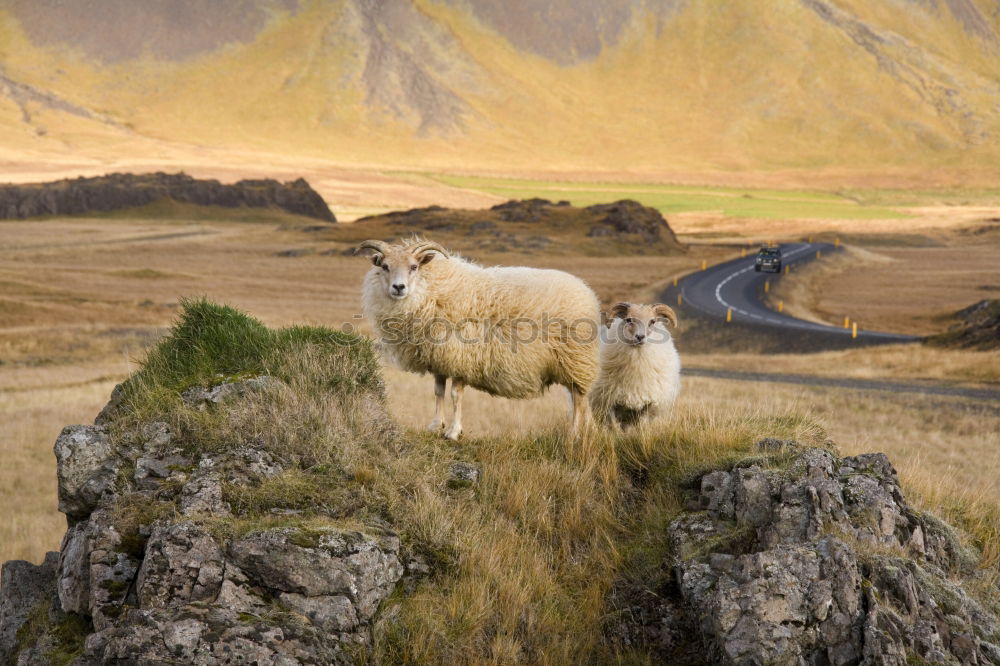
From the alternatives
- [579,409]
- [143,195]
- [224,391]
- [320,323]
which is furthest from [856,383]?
[143,195]

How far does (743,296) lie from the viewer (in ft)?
215

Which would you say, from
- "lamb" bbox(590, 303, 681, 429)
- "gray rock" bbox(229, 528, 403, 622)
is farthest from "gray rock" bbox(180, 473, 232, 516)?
"lamb" bbox(590, 303, 681, 429)

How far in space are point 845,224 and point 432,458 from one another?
144m

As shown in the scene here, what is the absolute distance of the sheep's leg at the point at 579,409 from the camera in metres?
10.6

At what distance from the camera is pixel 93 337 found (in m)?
40.0

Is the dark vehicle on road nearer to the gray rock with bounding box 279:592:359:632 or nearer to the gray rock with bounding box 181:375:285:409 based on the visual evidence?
the gray rock with bounding box 181:375:285:409

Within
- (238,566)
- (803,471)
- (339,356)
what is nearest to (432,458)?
(339,356)

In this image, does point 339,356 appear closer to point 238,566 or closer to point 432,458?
point 432,458

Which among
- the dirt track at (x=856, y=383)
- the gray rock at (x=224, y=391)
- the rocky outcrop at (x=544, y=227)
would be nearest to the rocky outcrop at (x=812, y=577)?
the gray rock at (x=224, y=391)

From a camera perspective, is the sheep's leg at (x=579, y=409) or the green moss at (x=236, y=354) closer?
the green moss at (x=236, y=354)

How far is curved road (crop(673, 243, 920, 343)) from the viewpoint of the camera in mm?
49469

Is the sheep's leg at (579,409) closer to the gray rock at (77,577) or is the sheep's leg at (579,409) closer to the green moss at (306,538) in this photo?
the green moss at (306,538)

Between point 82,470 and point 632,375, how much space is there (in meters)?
7.14

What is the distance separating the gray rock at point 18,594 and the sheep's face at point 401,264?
14.0 ft
